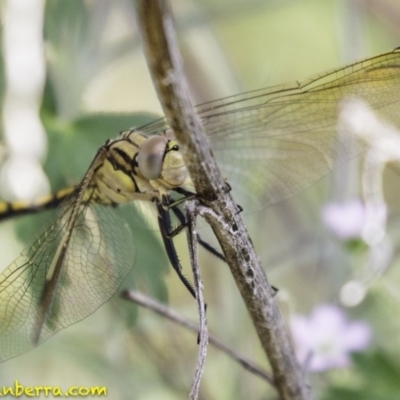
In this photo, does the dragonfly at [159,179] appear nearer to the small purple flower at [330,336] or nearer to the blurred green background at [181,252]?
the blurred green background at [181,252]

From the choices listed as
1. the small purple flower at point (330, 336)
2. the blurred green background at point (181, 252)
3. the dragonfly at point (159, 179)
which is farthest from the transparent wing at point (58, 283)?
the small purple flower at point (330, 336)

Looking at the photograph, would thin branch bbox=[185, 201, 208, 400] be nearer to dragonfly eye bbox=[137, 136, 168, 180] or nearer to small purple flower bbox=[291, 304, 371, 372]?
dragonfly eye bbox=[137, 136, 168, 180]

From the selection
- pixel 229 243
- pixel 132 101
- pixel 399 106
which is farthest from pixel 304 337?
pixel 132 101

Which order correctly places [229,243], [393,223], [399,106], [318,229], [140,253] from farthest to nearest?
[318,229] → [393,223] → [140,253] → [399,106] → [229,243]

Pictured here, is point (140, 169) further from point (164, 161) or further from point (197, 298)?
point (197, 298)

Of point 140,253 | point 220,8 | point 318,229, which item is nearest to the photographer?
point 140,253

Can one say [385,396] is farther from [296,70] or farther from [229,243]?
[296,70]
